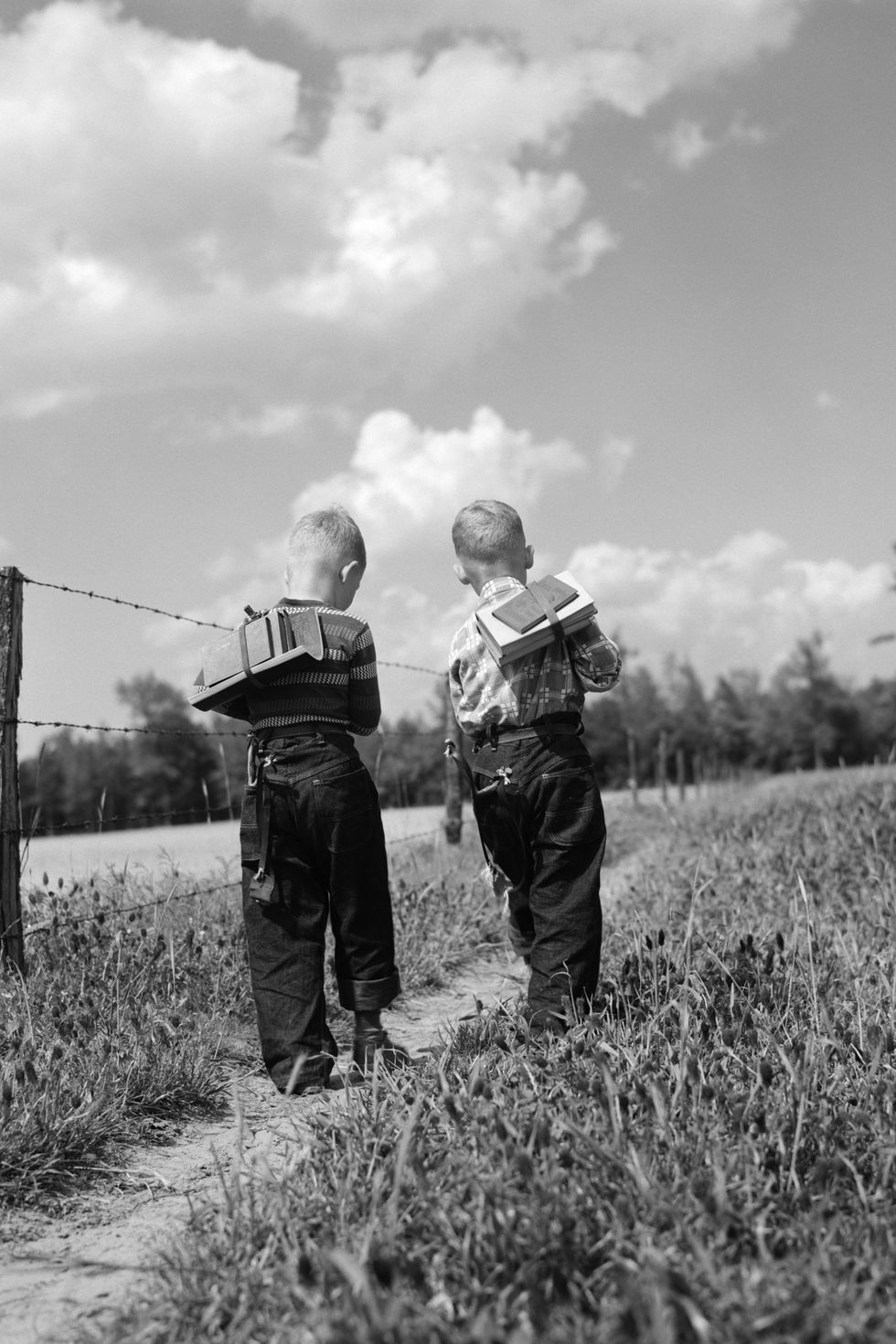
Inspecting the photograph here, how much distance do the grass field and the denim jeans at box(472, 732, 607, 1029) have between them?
145 millimetres

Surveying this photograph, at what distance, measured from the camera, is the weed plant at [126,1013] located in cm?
306

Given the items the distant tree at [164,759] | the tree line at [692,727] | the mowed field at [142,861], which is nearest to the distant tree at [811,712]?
the tree line at [692,727]

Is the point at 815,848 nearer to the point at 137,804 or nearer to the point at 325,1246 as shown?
the point at 325,1246

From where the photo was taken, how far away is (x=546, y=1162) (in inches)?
91.8

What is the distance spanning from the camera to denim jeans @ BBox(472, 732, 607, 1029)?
11.9ft

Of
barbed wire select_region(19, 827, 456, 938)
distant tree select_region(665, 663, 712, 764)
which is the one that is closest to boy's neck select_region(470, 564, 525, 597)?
barbed wire select_region(19, 827, 456, 938)

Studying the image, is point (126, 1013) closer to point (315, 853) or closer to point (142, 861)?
point (315, 853)

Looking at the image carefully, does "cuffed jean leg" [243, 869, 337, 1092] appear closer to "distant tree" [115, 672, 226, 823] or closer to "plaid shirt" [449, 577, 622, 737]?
"plaid shirt" [449, 577, 622, 737]

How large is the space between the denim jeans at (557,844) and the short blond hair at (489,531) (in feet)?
2.12

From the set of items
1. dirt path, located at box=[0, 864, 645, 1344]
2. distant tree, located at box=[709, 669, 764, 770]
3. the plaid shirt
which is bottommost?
dirt path, located at box=[0, 864, 645, 1344]

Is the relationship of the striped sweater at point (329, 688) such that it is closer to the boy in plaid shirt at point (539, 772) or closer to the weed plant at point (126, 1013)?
the boy in plaid shirt at point (539, 772)

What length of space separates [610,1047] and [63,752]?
98.6 feet

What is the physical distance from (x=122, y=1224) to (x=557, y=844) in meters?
1.64

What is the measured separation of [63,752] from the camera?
31.0 meters
